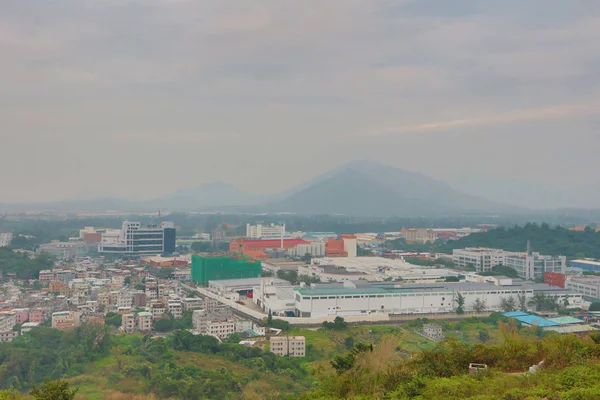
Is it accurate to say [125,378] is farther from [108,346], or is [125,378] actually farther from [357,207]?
[357,207]


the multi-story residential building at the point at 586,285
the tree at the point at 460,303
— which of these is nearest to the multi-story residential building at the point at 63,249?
the tree at the point at 460,303

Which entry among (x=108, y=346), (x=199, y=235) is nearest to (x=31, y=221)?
(x=199, y=235)

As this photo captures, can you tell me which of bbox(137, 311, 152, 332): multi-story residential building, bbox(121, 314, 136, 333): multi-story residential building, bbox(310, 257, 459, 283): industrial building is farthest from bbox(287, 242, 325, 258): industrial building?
bbox(121, 314, 136, 333): multi-story residential building

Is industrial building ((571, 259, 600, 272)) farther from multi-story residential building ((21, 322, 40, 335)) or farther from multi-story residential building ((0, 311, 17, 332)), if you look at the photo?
multi-story residential building ((0, 311, 17, 332))

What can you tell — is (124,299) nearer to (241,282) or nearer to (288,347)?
(241,282)

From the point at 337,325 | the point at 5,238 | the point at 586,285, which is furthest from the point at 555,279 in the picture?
the point at 5,238

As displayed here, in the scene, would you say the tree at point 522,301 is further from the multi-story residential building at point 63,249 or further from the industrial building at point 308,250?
the multi-story residential building at point 63,249
